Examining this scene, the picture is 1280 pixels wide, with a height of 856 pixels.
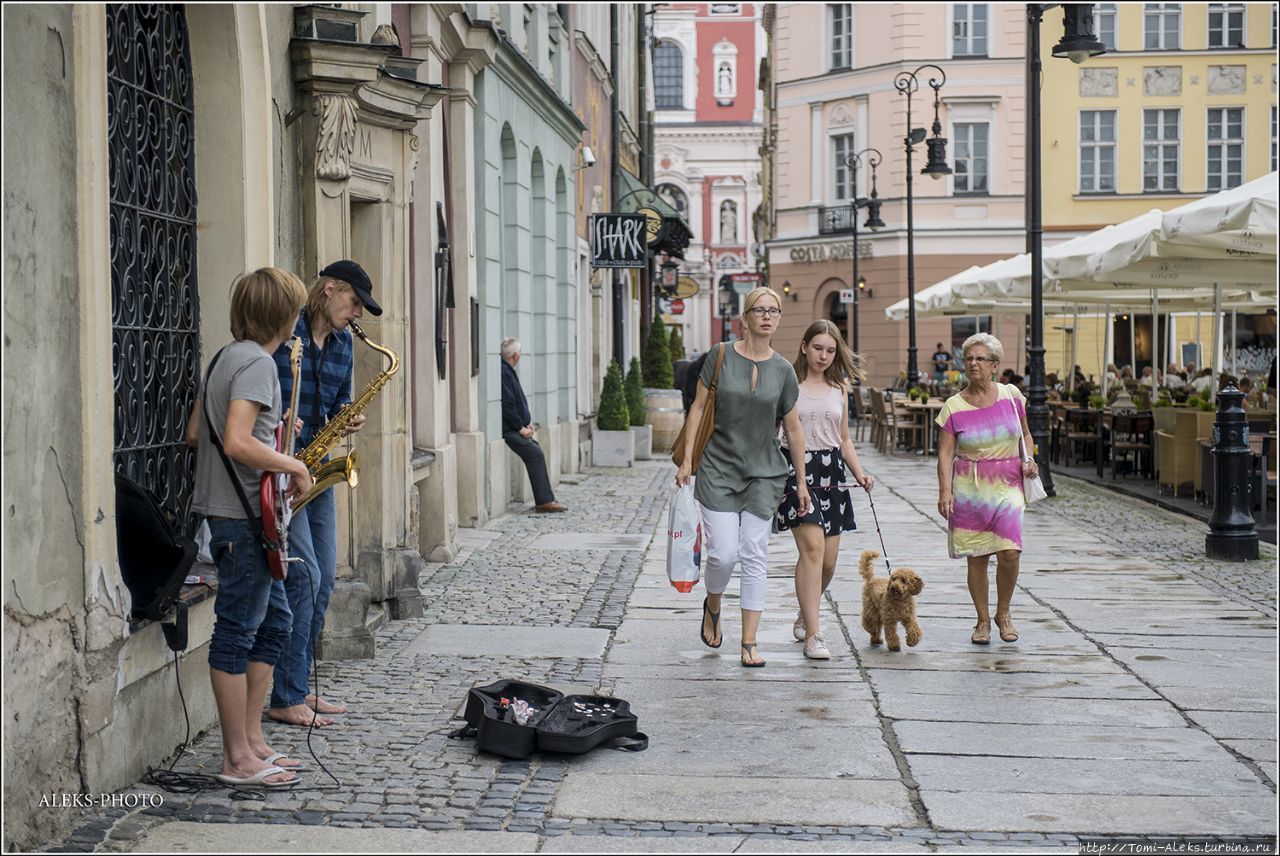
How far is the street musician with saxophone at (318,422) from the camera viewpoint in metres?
6.73

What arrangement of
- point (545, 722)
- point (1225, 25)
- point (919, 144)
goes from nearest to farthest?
point (545, 722), point (1225, 25), point (919, 144)

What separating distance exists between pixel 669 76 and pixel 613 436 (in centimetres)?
7776

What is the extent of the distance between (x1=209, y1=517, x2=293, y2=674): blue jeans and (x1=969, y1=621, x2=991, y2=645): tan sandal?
4.37 m

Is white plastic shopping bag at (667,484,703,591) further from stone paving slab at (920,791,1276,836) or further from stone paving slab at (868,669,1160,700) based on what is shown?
stone paving slab at (920,791,1276,836)

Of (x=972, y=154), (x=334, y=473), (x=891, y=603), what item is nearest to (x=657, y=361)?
(x=891, y=603)

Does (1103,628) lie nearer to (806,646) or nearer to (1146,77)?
(806,646)

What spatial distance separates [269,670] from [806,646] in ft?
10.8

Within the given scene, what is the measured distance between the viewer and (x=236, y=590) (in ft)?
18.9

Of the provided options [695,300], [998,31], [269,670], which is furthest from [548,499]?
[695,300]

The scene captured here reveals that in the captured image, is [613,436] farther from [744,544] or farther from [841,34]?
[841,34]

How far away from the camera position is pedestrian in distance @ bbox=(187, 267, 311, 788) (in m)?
5.61

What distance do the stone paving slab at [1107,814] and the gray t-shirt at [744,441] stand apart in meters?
2.73

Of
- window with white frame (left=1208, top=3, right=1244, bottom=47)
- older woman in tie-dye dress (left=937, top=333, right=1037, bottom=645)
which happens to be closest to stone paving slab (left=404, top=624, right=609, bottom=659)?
older woman in tie-dye dress (left=937, top=333, right=1037, bottom=645)

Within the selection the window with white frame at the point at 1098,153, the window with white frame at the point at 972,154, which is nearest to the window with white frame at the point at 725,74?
the window with white frame at the point at 972,154
